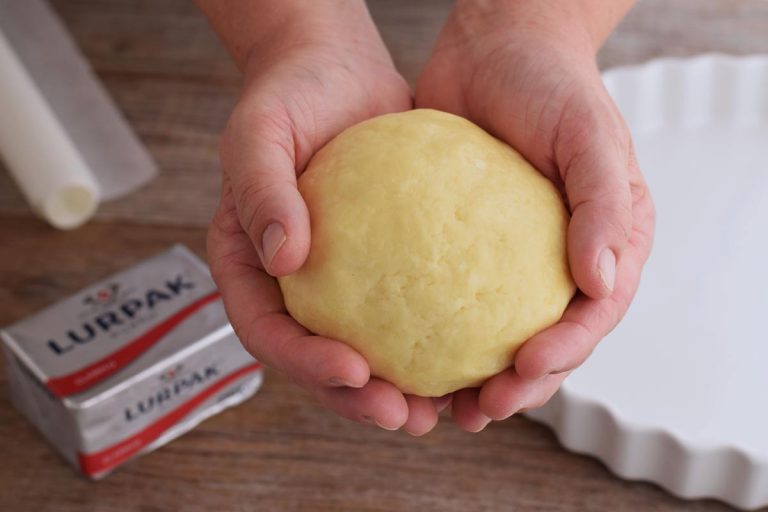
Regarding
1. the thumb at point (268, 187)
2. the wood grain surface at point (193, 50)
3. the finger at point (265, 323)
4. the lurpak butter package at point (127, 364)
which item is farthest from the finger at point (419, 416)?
the wood grain surface at point (193, 50)

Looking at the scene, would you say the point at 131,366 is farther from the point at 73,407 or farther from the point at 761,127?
the point at 761,127

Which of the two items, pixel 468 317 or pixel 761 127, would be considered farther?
pixel 761 127

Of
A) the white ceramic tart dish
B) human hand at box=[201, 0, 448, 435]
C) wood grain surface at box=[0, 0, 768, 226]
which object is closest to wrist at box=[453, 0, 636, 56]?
human hand at box=[201, 0, 448, 435]

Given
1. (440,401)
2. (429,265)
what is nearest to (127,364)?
(440,401)

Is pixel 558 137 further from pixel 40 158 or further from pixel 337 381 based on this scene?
pixel 40 158

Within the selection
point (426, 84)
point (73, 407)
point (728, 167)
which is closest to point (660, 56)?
point (728, 167)

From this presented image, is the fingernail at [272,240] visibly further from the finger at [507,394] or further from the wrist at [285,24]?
the wrist at [285,24]
